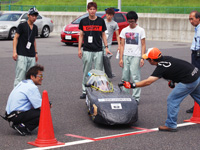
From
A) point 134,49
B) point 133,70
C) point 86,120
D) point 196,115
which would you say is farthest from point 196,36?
point 86,120

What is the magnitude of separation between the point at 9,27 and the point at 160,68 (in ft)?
63.1

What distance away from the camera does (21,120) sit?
7.15 meters

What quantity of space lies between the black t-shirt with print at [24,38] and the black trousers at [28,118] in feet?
6.91

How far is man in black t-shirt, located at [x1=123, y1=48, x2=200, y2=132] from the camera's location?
721 centimetres

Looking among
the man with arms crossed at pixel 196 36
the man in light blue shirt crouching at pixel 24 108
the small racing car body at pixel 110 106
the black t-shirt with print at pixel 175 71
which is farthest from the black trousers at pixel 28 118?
the man with arms crossed at pixel 196 36

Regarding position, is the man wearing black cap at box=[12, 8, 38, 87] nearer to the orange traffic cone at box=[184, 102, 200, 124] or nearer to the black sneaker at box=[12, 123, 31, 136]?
the black sneaker at box=[12, 123, 31, 136]

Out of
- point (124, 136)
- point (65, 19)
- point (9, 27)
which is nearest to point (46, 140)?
point (124, 136)

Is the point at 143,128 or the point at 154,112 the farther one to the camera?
the point at 154,112

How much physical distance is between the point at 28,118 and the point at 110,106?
1.39 meters

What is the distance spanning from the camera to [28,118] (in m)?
7.16

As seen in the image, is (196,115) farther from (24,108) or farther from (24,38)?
(24,38)

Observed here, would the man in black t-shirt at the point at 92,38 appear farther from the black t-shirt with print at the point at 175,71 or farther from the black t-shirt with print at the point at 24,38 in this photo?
the black t-shirt with print at the point at 175,71

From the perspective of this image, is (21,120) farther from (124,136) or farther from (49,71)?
(49,71)

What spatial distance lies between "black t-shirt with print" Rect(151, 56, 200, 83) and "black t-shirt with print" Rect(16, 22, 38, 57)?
285cm
